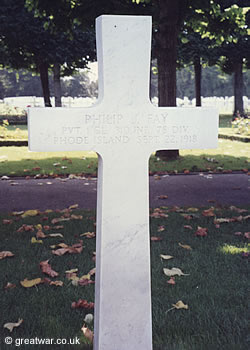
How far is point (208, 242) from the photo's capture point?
4.80m

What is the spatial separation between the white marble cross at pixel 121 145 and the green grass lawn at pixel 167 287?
1.28 ft

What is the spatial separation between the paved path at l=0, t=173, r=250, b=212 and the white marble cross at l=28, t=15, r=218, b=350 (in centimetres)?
367

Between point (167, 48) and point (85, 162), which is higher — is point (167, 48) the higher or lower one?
the higher one

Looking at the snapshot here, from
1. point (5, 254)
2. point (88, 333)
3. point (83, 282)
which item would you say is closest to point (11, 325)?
point (88, 333)

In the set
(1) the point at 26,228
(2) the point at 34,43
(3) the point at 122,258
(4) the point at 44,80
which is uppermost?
(2) the point at 34,43

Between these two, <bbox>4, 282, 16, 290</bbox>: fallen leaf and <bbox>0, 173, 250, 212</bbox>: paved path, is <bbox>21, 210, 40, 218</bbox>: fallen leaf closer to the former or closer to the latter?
<bbox>0, 173, 250, 212</bbox>: paved path

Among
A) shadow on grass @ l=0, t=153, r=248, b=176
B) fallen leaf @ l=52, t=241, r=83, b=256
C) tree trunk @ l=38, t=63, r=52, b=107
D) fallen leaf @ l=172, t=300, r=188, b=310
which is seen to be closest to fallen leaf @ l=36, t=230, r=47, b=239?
fallen leaf @ l=52, t=241, r=83, b=256

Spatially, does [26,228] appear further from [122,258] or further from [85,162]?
[85,162]

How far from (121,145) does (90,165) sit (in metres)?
7.56

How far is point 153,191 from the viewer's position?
738 centimetres

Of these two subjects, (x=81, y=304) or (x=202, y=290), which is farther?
(x=202, y=290)

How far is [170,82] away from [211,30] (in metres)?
1.68

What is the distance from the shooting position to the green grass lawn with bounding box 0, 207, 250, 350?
307 centimetres

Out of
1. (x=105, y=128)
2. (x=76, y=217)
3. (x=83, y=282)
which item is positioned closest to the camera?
(x=105, y=128)
